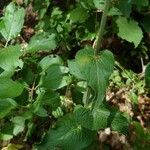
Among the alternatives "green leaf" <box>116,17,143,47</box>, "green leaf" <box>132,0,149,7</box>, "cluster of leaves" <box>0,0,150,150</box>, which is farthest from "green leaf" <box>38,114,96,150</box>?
"green leaf" <box>116,17,143,47</box>

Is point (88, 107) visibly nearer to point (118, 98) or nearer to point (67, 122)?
point (67, 122)

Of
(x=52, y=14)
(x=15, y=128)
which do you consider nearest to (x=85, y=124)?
(x=15, y=128)

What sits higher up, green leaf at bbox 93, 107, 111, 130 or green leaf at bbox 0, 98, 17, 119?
green leaf at bbox 0, 98, 17, 119

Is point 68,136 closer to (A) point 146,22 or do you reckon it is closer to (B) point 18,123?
(B) point 18,123

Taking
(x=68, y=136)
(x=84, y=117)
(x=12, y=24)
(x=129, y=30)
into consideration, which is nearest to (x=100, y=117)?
(x=84, y=117)

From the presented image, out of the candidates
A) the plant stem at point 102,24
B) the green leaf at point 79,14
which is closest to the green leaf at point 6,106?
the plant stem at point 102,24

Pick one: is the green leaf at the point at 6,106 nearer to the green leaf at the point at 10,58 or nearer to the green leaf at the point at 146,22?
the green leaf at the point at 10,58

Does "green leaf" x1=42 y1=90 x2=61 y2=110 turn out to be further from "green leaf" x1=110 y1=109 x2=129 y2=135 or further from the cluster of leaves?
"green leaf" x1=110 y1=109 x2=129 y2=135
